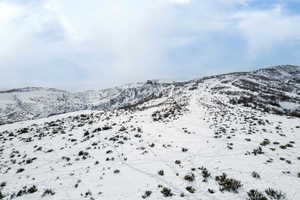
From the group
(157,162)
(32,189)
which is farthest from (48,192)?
(157,162)

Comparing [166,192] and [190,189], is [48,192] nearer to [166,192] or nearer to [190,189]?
[166,192]

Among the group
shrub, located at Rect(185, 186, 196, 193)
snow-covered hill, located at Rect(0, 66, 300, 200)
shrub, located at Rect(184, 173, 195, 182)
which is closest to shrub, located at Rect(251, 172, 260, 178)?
snow-covered hill, located at Rect(0, 66, 300, 200)

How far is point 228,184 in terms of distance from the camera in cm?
1483

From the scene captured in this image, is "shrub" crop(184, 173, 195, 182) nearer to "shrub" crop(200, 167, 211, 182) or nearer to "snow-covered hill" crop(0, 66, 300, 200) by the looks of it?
"snow-covered hill" crop(0, 66, 300, 200)

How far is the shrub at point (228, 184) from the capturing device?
1425 cm

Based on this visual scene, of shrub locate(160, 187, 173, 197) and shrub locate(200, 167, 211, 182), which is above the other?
shrub locate(160, 187, 173, 197)

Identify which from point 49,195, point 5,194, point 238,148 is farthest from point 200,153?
point 5,194

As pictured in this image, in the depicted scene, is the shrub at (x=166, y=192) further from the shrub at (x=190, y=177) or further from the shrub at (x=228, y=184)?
the shrub at (x=228, y=184)

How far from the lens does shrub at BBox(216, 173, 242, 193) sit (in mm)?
14253

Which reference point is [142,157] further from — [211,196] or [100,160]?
[211,196]

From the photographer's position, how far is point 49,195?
49.2ft

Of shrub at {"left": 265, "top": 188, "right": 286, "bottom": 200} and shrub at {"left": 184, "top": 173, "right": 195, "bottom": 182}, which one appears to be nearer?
shrub at {"left": 265, "top": 188, "right": 286, "bottom": 200}

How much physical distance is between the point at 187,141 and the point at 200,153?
4092 mm

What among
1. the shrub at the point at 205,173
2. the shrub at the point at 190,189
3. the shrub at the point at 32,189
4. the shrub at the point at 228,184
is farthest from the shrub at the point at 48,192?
the shrub at the point at 228,184
